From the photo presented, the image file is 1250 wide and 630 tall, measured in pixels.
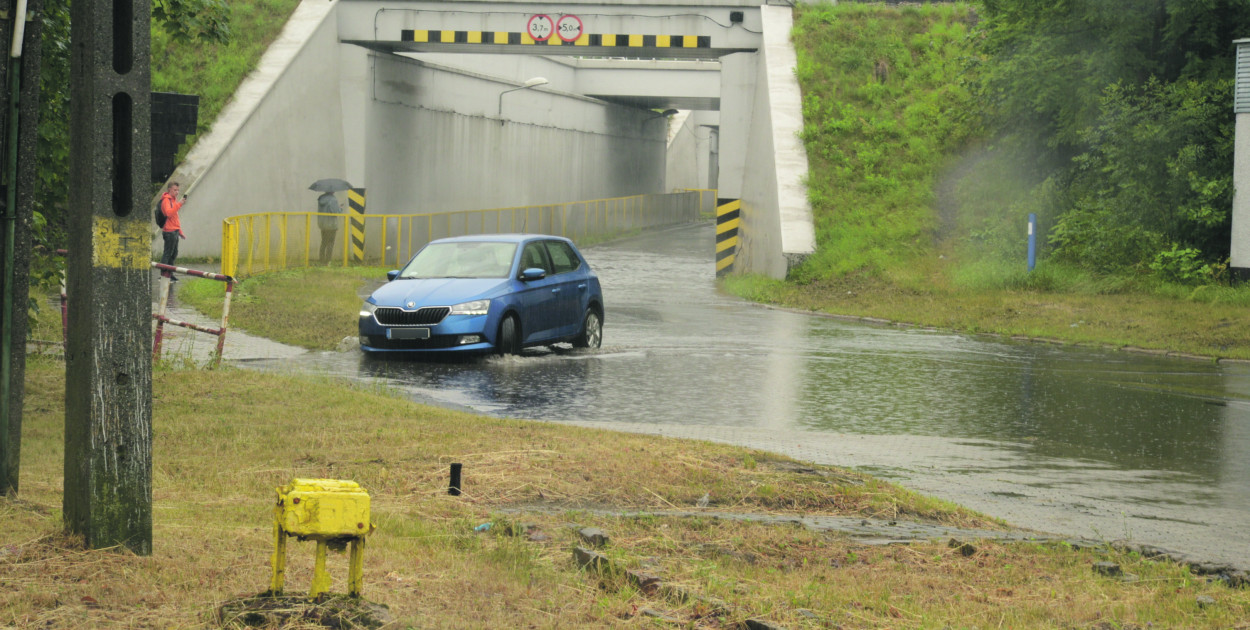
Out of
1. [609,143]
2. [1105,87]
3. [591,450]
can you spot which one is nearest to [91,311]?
[591,450]

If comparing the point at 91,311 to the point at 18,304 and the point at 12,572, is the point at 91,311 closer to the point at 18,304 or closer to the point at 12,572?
the point at 12,572

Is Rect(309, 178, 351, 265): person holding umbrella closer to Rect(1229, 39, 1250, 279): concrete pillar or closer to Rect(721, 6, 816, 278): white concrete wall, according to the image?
Rect(721, 6, 816, 278): white concrete wall

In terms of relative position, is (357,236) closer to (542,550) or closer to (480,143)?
(480,143)

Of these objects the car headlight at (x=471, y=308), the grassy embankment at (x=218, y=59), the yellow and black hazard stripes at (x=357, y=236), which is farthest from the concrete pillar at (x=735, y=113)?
the car headlight at (x=471, y=308)

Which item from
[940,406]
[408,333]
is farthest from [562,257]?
[940,406]

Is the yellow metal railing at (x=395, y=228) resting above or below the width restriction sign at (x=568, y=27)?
below

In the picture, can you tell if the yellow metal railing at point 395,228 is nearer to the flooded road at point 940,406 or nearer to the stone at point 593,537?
the flooded road at point 940,406

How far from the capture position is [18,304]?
7.22 metres

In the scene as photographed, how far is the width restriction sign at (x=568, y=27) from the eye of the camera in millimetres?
32344

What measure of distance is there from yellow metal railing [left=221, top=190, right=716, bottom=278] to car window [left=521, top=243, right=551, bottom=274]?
8990 mm

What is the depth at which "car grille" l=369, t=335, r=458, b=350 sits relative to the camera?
50.7 feet

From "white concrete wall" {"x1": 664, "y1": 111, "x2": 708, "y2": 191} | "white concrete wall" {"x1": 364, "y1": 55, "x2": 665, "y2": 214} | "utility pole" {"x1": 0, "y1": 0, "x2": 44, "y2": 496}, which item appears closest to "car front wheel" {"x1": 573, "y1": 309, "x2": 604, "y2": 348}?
"utility pole" {"x1": 0, "y1": 0, "x2": 44, "y2": 496}

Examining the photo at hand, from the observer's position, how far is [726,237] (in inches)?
1293

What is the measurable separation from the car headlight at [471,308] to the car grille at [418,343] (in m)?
0.30
